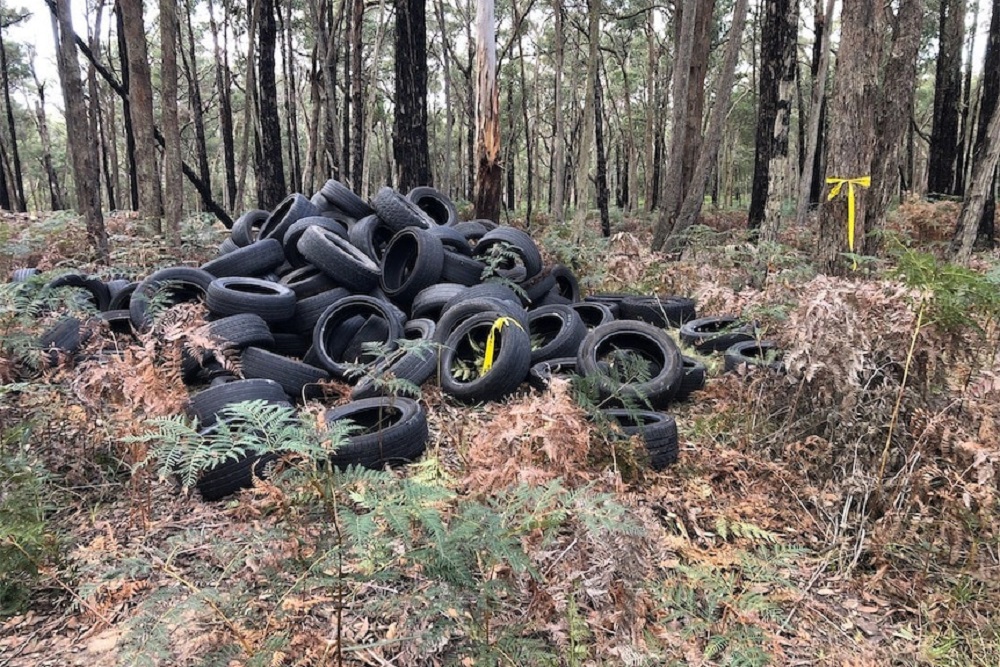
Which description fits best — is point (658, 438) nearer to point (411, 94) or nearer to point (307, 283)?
point (307, 283)

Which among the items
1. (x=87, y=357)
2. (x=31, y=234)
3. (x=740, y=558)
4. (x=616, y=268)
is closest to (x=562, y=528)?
(x=740, y=558)

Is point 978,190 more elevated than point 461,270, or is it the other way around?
point 978,190

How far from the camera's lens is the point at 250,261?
7008mm

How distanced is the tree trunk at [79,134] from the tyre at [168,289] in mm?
2990

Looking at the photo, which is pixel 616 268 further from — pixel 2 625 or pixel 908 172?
pixel 908 172

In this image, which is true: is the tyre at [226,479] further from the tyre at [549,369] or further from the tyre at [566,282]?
the tyre at [566,282]

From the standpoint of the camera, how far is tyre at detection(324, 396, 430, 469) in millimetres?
4121

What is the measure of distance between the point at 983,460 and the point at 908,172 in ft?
101

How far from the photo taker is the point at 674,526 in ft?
11.9

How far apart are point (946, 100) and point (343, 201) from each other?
54.9 feet

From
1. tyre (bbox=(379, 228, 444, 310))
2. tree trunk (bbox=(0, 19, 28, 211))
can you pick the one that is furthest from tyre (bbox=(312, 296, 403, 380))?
tree trunk (bbox=(0, 19, 28, 211))

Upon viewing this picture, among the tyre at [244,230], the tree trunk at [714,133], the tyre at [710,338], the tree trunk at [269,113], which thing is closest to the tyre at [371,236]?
the tyre at [244,230]

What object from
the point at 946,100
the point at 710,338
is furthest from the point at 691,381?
the point at 946,100

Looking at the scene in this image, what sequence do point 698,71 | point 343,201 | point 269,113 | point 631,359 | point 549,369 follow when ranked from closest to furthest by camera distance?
point 631,359, point 549,369, point 343,201, point 698,71, point 269,113
